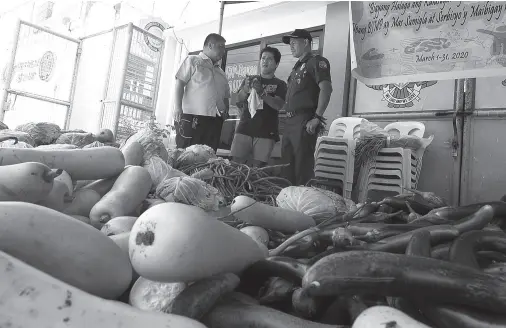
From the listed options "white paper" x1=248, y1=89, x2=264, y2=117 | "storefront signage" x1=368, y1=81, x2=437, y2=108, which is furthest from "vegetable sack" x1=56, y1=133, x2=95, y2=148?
"storefront signage" x1=368, y1=81, x2=437, y2=108

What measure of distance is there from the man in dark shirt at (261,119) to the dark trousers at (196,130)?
289mm

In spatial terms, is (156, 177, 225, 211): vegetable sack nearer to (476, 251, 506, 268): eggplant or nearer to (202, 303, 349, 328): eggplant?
(202, 303, 349, 328): eggplant

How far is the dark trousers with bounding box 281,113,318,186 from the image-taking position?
4184 mm

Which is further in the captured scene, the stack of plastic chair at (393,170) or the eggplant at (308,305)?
the stack of plastic chair at (393,170)

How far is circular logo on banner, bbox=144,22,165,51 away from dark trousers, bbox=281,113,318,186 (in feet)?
18.7

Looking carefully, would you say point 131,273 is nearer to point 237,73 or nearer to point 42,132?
point 42,132

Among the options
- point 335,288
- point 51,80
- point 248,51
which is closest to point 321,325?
point 335,288

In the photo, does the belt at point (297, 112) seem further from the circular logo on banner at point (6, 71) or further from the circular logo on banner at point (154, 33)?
the circular logo on banner at point (6, 71)

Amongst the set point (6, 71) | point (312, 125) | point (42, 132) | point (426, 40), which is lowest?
point (42, 132)

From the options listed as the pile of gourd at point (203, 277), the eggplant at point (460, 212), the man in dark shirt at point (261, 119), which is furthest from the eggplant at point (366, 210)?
the man in dark shirt at point (261, 119)

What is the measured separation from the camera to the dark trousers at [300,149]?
418 centimetres

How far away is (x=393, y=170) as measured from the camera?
4875 millimetres

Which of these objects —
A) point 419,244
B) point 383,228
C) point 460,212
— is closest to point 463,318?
point 419,244

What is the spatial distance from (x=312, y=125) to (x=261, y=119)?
0.69m
